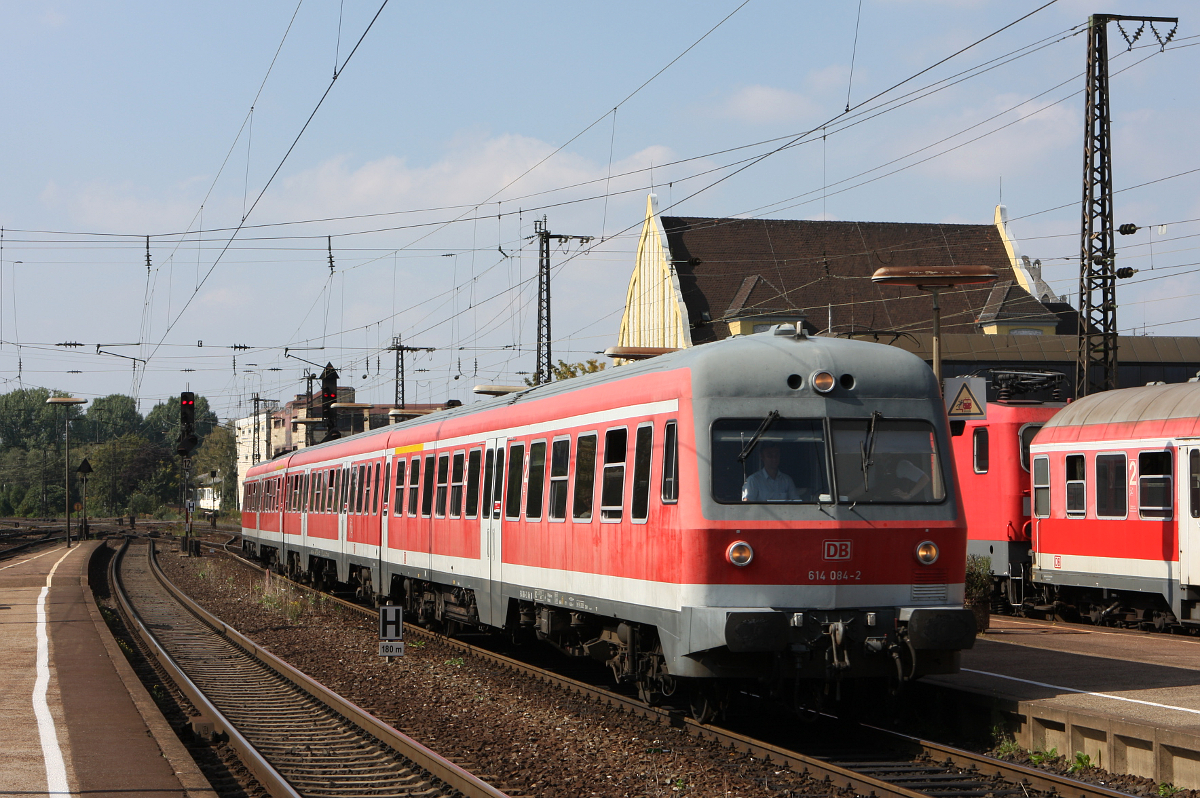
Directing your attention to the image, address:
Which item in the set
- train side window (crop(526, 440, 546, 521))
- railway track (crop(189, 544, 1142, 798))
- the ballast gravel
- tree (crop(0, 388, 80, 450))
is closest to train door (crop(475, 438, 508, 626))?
the ballast gravel

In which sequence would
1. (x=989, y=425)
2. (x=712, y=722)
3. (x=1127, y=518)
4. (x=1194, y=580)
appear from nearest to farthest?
(x=712, y=722) → (x=1194, y=580) → (x=1127, y=518) → (x=989, y=425)

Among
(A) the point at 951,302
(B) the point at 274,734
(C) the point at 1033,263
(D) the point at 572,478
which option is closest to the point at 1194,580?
(D) the point at 572,478

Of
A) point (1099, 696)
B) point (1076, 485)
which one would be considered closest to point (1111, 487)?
point (1076, 485)

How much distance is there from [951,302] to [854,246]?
5.59 meters

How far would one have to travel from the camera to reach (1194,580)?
52.6 feet

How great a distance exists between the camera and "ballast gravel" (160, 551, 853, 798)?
9.02 m

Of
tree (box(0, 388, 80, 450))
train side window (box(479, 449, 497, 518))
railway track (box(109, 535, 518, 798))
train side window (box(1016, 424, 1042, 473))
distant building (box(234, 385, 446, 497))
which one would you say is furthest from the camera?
tree (box(0, 388, 80, 450))

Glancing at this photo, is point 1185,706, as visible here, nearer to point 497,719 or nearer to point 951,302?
point 497,719

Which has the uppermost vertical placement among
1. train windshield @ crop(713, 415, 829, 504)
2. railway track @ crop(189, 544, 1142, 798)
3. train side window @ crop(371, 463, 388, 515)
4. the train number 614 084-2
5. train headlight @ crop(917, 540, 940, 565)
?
train windshield @ crop(713, 415, 829, 504)

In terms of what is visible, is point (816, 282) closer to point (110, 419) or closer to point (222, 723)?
point (222, 723)

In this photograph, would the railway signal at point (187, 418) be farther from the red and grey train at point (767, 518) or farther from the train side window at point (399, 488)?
the red and grey train at point (767, 518)

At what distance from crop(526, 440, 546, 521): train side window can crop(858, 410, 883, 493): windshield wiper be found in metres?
4.25

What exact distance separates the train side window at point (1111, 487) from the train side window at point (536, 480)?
8751 mm

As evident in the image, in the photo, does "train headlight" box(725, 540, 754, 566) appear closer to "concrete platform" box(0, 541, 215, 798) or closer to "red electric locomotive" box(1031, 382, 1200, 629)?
"concrete platform" box(0, 541, 215, 798)
